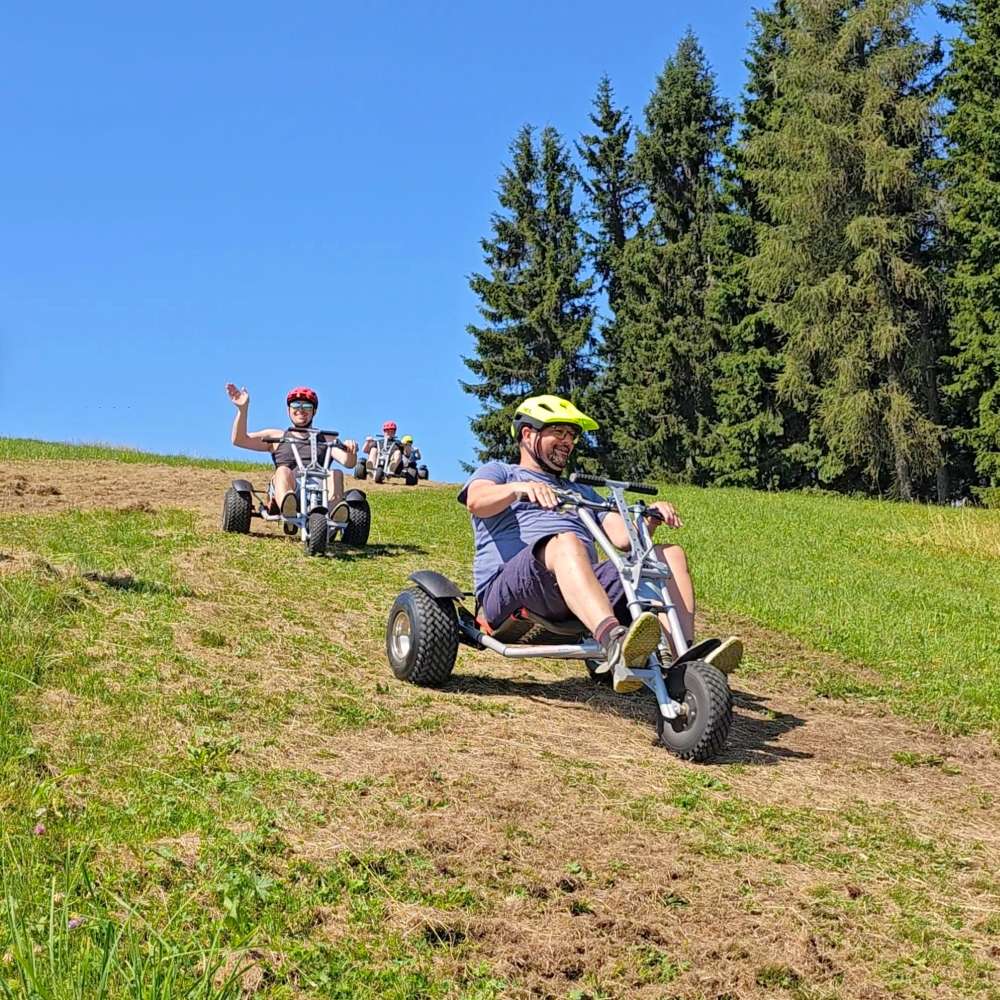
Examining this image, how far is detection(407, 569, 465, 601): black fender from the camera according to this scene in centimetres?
564

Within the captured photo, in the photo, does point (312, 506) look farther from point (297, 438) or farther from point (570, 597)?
point (570, 597)

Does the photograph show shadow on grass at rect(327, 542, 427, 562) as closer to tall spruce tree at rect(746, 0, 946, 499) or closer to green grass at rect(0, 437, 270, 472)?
green grass at rect(0, 437, 270, 472)

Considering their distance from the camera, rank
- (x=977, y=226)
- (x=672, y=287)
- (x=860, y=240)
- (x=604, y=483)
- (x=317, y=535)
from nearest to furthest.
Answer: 1. (x=604, y=483)
2. (x=317, y=535)
3. (x=977, y=226)
4. (x=860, y=240)
5. (x=672, y=287)

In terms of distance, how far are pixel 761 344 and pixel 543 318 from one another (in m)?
8.31

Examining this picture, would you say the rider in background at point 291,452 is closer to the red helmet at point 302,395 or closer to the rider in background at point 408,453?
the red helmet at point 302,395

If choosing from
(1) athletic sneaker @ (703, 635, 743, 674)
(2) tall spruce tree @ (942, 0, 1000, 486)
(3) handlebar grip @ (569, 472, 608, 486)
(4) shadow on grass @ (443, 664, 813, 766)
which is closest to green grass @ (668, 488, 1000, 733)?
(4) shadow on grass @ (443, 664, 813, 766)

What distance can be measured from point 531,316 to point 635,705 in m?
33.1

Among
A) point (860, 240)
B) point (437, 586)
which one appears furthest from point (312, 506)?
point (860, 240)

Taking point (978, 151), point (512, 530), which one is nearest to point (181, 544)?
point (512, 530)

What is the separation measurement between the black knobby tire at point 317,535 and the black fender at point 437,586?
13.9 feet

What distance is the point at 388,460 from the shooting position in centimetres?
2239

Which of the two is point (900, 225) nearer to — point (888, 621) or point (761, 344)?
point (761, 344)

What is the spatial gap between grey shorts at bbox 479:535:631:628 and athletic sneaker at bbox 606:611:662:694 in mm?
514

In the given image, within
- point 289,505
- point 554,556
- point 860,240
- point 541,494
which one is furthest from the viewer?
point 860,240
